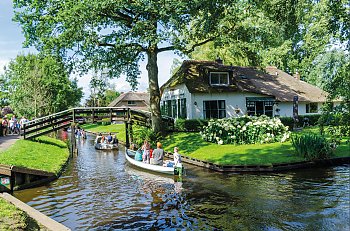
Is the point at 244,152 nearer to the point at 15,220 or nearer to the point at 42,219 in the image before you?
the point at 42,219

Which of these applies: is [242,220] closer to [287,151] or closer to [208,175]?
[208,175]

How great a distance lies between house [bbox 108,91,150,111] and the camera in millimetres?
74875

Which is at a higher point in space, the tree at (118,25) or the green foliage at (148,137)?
the tree at (118,25)

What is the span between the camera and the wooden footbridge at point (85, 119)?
2673cm

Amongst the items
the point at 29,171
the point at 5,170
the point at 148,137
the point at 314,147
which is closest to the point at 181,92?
the point at 148,137

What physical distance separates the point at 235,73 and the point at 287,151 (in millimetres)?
18565

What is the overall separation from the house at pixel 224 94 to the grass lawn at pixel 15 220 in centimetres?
2581

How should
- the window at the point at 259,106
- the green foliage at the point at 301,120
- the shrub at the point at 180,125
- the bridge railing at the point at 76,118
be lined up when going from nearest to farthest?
the bridge railing at the point at 76,118 → the shrub at the point at 180,125 → the green foliage at the point at 301,120 → the window at the point at 259,106

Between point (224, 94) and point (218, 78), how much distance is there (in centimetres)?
193

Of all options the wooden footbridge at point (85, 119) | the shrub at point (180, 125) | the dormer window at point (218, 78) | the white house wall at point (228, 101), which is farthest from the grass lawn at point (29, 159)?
the dormer window at point (218, 78)

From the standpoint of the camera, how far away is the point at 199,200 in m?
13.6

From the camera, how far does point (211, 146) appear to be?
24.1 m

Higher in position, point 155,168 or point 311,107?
point 311,107

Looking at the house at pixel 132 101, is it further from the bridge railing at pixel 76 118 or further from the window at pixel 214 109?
the bridge railing at pixel 76 118
